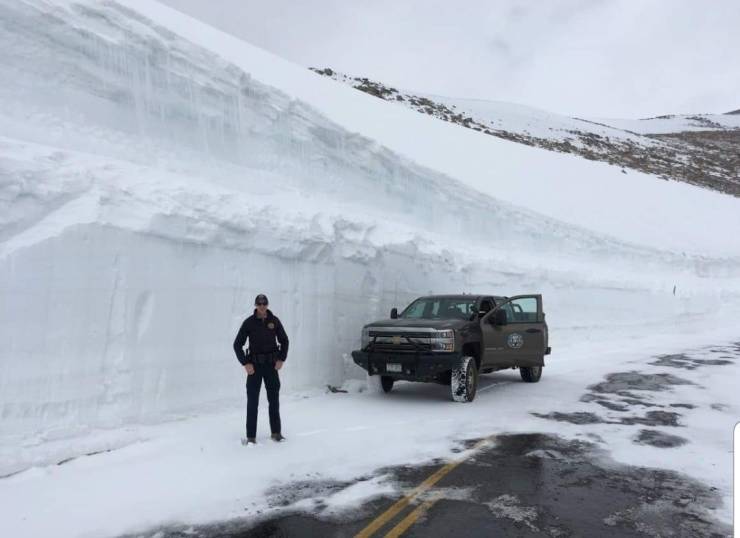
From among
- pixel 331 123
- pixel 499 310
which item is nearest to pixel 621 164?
pixel 331 123

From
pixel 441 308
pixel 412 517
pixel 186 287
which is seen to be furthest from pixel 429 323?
pixel 412 517

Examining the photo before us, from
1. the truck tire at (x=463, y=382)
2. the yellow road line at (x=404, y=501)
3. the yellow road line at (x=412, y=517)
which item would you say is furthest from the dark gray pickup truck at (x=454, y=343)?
the yellow road line at (x=412, y=517)

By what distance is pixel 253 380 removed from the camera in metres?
7.18

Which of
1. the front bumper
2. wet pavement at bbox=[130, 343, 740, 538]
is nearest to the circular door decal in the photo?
the front bumper

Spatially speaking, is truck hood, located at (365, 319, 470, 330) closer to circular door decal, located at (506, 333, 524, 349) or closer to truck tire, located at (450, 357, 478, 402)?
truck tire, located at (450, 357, 478, 402)

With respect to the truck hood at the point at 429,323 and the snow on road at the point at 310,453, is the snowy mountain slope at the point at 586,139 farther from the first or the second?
the snow on road at the point at 310,453

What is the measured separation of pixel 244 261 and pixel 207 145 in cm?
292

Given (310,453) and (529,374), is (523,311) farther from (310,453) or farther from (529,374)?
(310,453)

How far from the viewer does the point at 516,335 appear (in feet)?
38.0

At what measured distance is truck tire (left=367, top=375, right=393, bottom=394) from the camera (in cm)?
1084

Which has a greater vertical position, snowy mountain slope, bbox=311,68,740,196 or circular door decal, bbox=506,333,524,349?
snowy mountain slope, bbox=311,68,740,196

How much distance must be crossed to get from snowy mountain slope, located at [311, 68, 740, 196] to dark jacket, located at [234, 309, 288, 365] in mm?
31747

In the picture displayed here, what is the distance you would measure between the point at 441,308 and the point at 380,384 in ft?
5.78

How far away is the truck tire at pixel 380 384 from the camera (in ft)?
35.6
